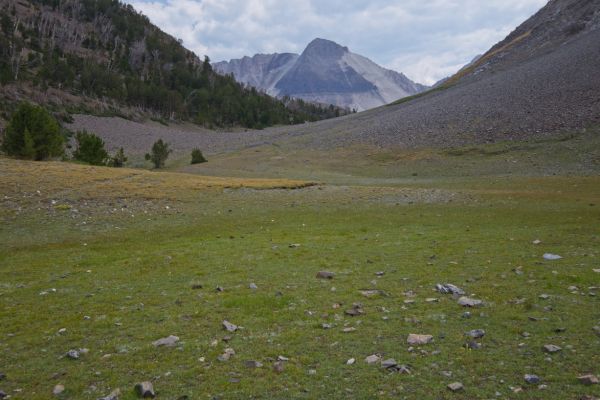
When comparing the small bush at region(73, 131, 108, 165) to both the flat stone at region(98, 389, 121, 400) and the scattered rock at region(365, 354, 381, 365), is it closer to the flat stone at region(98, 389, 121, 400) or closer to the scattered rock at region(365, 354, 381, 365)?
the flat stone at region(98, 389, 121, 400)

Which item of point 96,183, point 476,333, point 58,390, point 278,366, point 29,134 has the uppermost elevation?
point 29,134

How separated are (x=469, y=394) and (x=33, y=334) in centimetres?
1089

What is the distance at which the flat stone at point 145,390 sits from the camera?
7828 mm

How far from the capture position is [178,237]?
85.9 feet

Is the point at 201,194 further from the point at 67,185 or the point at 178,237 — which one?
the point at 178,237

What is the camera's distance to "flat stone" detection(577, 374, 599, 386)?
24.2 feet

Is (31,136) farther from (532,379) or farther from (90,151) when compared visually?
(532,379)

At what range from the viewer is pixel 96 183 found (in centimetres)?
4291

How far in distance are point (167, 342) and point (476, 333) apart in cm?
730

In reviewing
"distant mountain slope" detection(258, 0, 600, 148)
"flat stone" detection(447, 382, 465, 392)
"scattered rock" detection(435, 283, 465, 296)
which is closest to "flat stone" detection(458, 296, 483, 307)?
"scattered rock" detection(435, 283, 465, 296)

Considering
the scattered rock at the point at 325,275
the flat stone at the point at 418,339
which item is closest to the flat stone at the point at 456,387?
the flat stone at the point at 418,339

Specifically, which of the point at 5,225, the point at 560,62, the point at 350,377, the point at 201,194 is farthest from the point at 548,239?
the point at 560,62

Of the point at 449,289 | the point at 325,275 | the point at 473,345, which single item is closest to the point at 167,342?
the point at 325,275

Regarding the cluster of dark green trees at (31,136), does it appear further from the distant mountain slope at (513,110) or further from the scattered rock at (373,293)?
the distant mountain slope at (513,110)
